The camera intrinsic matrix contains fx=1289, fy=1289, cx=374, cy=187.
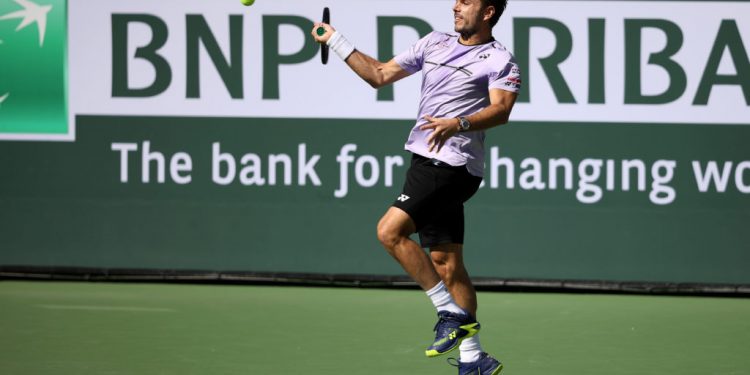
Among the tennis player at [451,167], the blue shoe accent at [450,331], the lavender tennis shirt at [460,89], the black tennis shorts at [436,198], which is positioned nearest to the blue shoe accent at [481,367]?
the tennis player at [451,167]

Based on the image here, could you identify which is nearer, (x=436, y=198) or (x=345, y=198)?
(x=436, y=198)

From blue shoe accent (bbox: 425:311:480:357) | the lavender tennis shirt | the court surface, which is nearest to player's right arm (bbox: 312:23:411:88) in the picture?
the lavender tennis shirt

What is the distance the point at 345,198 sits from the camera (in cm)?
819

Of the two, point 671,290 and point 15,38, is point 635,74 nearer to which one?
point 671,290

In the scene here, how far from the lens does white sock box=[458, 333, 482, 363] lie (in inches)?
203

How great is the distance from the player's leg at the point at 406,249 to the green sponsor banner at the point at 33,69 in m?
3.91

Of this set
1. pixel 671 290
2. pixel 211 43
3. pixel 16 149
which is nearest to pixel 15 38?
pixel 16 149

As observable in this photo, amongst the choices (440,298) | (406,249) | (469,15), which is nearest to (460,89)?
(469,15)

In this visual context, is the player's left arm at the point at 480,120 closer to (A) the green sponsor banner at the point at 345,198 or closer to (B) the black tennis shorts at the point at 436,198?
(B) the black tennis shorts at the point at 436,198

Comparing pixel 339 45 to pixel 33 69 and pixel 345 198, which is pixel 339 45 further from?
pixel 33 69

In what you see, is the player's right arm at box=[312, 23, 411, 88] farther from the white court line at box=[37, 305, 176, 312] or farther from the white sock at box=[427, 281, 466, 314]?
the white court line at box=[37, 305, 176, 312]

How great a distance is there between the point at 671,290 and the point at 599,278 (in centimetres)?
45

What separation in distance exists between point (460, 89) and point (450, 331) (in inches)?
39.0

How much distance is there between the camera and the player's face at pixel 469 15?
17.2 feet
